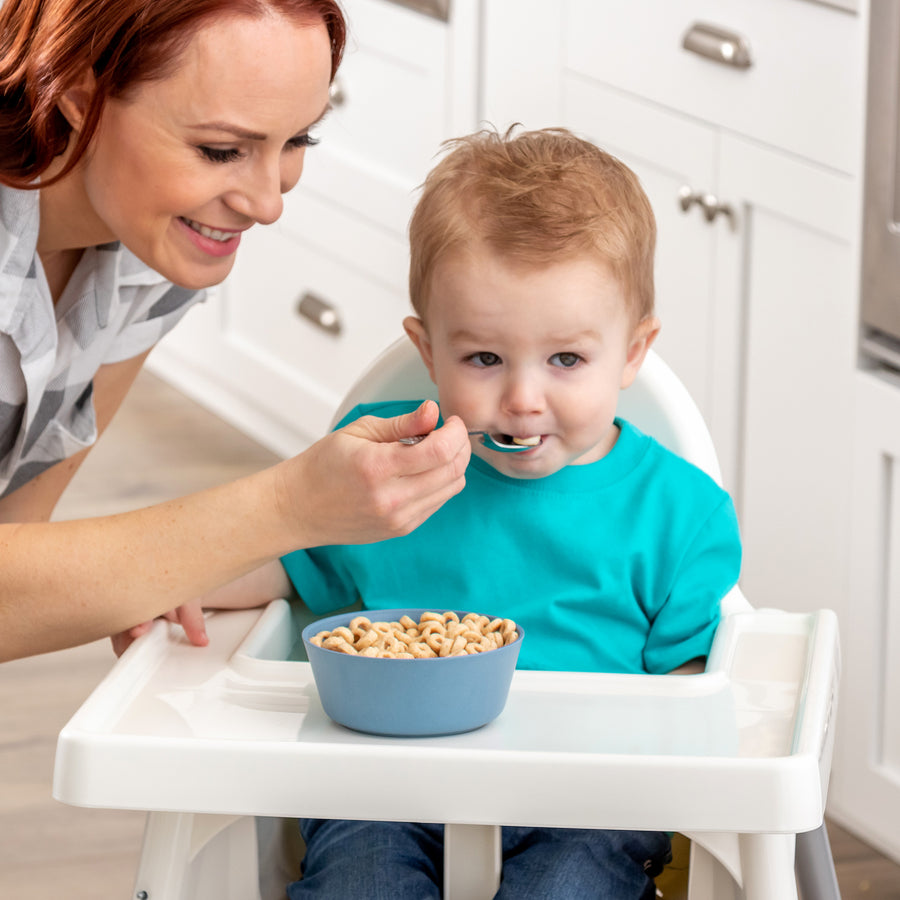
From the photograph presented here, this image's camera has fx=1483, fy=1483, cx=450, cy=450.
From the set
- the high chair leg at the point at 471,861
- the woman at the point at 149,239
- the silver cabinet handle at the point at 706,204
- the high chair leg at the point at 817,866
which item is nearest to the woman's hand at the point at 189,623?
the woman at the point at 149,239

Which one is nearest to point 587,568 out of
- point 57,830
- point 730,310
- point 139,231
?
point 139,231

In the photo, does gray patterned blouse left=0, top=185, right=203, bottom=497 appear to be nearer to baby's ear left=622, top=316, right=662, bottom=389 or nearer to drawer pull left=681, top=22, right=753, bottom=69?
baby's ear left=622, top=316, right=662, bottom=389

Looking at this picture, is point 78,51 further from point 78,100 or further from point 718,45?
point 718,45

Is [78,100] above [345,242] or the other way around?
above

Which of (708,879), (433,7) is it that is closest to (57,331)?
(708,879)

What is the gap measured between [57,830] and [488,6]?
1286 mm

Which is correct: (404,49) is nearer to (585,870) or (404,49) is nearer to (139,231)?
(139,231)

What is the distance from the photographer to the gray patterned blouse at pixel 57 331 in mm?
1132

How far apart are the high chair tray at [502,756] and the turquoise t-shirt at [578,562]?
0.12 meters

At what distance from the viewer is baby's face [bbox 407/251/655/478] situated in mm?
992

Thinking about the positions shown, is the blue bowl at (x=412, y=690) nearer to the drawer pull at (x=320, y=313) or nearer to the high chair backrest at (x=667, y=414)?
the high chair backrest at (x=667, y=414)

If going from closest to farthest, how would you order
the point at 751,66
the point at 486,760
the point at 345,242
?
1. the point at 486,760
2. the point at 751,66
3. the point at 345,242

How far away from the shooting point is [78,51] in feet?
3.36

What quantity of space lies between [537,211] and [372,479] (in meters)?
0.24
